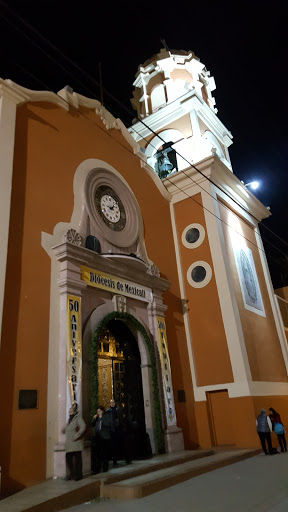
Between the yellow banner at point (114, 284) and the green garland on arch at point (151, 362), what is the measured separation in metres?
0.66

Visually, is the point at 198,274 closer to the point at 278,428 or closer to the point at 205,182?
the point at 205,182

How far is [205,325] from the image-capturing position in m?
12.3

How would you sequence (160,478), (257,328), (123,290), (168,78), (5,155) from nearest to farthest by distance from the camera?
1. (160,478)
2. (5,155)
3. (123,290)
4. (257,328)
5. (168,78)

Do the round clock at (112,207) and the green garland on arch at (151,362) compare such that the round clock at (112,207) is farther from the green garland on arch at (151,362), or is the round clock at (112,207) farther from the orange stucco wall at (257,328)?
the orange stucco wall at (257,328)

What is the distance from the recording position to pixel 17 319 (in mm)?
7523

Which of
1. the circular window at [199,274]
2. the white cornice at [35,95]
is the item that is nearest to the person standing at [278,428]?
the circular window at [199,274]

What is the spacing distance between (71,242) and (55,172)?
206 cm

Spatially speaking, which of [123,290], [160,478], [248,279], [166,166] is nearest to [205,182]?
[166,166]

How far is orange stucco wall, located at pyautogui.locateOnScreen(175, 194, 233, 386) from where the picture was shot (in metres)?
11.7

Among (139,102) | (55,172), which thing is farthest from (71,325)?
(139,102)

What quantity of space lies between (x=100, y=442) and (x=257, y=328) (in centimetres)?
758

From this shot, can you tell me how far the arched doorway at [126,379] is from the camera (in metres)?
9.50

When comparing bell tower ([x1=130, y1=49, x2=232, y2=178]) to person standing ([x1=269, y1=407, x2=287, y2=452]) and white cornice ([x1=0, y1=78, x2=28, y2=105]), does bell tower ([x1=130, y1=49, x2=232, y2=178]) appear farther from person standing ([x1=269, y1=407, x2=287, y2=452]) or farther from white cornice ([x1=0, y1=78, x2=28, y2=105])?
person standing ([x1=269, y1=407, x2=287, y2=452])

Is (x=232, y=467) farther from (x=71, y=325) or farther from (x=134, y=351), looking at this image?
(x=71, y=325)
